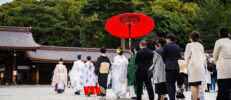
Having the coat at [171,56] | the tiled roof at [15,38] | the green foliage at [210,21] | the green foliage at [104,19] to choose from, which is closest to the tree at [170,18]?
the green foliage at [104,19]

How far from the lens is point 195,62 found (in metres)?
5.49

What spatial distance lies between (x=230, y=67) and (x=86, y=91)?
242 inches

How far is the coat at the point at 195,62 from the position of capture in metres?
5.46

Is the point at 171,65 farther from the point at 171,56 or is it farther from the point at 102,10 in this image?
the point at 102,10

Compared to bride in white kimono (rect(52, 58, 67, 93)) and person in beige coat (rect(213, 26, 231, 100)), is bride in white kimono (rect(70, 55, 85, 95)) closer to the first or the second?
bride in white kimono (rect(52, 58, 67, 93))

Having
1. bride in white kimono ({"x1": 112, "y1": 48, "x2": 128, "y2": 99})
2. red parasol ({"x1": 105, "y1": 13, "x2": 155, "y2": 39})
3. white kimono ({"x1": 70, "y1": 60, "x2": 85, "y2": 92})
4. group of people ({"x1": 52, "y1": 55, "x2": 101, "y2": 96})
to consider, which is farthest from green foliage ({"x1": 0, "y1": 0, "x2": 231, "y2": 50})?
bride in white kimono ({"x1": 112, "y1": 48, "x2": 128, "y2": 99})

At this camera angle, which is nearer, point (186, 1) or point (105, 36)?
point (105, 36)

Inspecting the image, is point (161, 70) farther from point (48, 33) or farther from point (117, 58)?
point (48, 33)

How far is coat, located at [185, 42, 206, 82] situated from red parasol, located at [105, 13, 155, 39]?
581 centimetres

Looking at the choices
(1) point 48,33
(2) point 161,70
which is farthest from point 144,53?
(1) point 48,33

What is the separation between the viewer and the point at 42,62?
25234mm

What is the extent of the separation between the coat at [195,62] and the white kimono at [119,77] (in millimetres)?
Answer: 3833

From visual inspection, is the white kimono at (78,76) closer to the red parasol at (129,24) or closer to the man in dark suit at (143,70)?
the red parasol at (129,24)

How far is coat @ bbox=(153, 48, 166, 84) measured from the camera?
21.2 ft
